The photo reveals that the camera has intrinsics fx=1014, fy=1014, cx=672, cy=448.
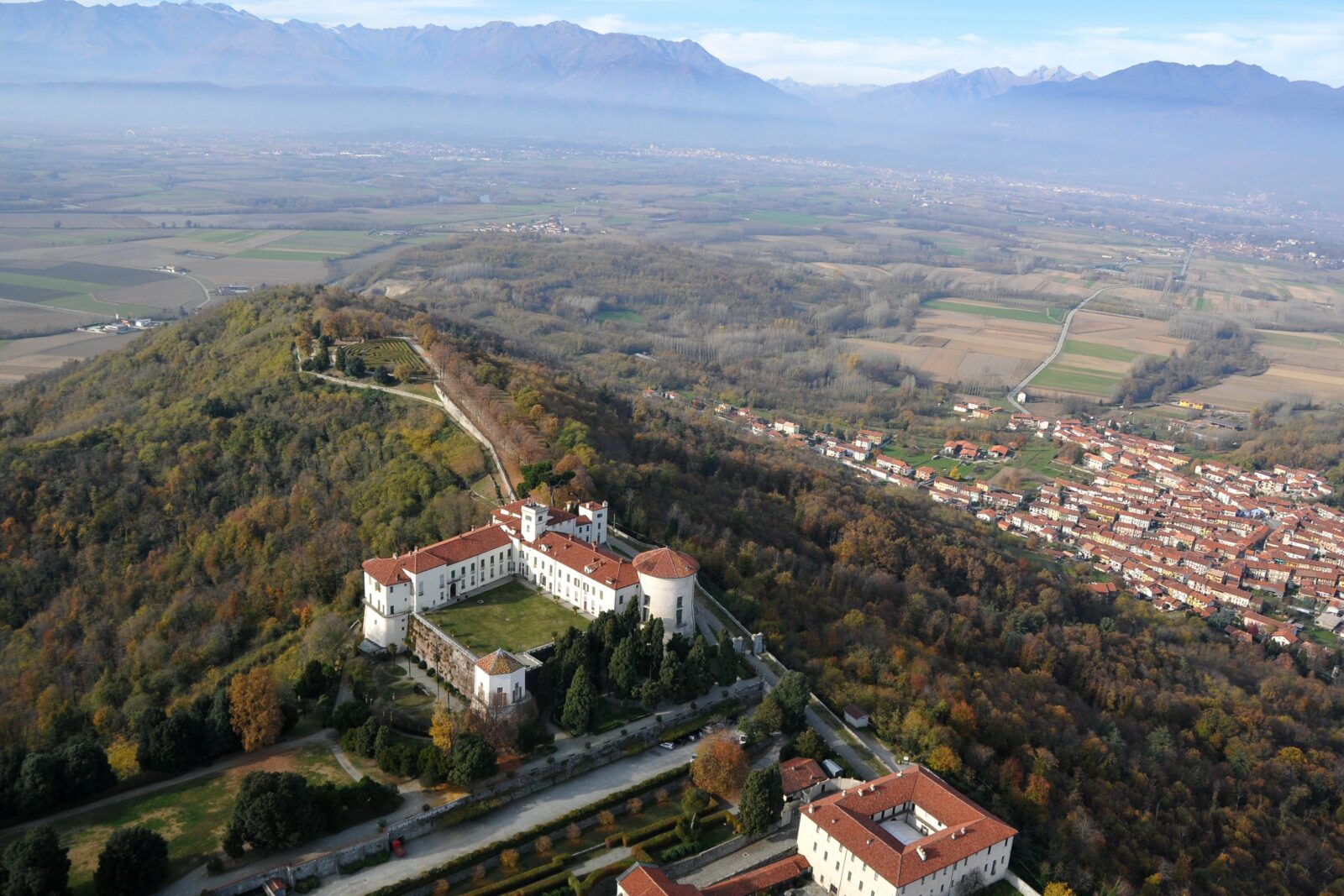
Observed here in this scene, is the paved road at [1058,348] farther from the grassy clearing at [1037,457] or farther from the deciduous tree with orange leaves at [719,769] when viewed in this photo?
the deciduous tree with orange leaves at [719,769]

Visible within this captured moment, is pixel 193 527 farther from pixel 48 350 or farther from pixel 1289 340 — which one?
pixel 1289 340

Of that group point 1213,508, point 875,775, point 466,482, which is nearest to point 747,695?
point 875,775

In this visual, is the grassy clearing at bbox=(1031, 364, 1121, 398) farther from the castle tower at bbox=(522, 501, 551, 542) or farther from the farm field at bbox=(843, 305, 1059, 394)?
the castle tower at bbox=(522, 501, 551, 542)

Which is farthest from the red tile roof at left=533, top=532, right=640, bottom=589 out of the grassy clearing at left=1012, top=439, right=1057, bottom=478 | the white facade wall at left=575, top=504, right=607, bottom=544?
the grassy clearing at left=1012, top=439, right=1057, bottom=478

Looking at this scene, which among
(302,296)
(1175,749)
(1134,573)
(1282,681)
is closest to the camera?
(1175,749)

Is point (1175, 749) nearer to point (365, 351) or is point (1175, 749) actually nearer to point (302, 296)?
point (365, 351)
